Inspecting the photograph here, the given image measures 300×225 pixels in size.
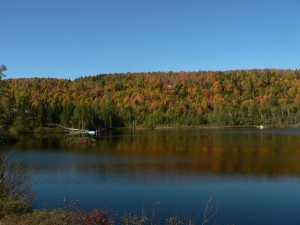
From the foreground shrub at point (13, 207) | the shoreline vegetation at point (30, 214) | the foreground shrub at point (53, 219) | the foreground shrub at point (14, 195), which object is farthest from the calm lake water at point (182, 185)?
the foreground shrub at point (53, 219)

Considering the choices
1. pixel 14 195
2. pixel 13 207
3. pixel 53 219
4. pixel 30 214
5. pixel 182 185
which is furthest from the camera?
pixel 182 185

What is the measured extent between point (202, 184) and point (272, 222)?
10.7m

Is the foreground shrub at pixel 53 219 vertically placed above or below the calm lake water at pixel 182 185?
above

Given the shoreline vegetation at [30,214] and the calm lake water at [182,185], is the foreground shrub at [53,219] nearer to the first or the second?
the shoreline vegetation at [30,214]

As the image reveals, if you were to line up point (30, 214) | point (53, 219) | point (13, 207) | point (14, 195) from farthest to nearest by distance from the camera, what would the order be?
point (14, 195)
point (13, 207)
point (30, 214)
point (53, 219)

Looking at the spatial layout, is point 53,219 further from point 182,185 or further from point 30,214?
point 182,185

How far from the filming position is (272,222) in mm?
22578

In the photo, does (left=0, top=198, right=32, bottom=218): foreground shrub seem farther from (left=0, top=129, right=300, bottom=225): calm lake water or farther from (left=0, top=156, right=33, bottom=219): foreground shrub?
(left=0, top=129, right=300, bottom=225): calm lake water

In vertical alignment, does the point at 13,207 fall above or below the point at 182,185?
above

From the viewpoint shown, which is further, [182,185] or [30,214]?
[182,185]

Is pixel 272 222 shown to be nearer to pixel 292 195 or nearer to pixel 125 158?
pixel 292 195

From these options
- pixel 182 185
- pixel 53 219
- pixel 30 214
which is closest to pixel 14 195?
pixel 30 214

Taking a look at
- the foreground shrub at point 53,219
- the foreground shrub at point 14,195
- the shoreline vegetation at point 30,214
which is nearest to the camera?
the foreground shrub at point 53,219

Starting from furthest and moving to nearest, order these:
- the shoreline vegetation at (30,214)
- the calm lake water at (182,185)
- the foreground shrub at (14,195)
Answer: the calm lake water at (182,185), the foreground shrub at (14,195), the shoreline vegetation at (30,214)
